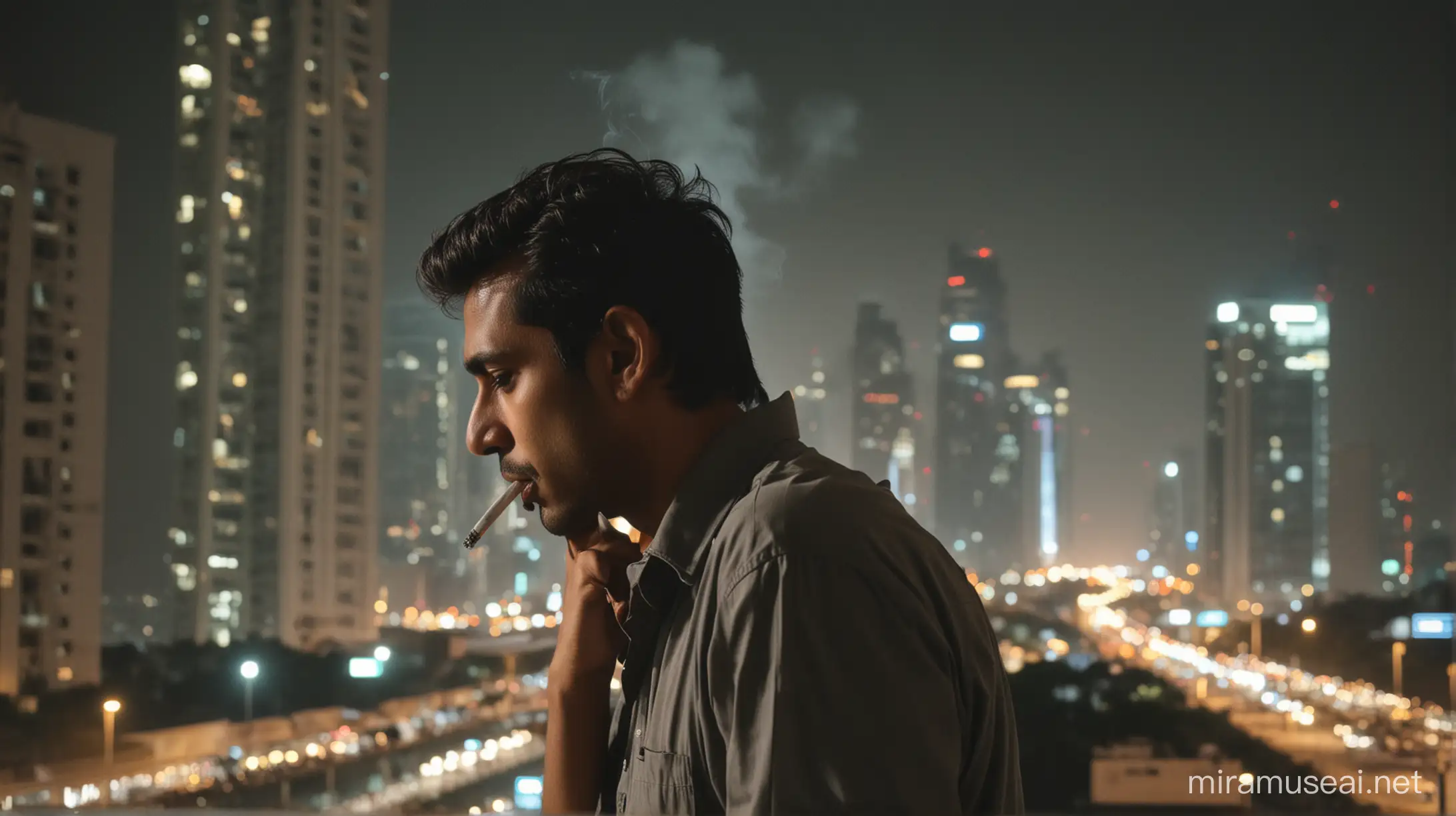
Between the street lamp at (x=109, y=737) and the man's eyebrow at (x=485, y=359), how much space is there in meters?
5.98

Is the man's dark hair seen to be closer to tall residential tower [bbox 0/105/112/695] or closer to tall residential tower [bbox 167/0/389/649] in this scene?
tall residential tower [bbox 167/0/389/649]

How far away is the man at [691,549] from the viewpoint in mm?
419

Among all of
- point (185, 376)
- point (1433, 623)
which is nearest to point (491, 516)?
point (1433, 623)

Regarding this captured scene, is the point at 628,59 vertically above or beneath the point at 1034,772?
above

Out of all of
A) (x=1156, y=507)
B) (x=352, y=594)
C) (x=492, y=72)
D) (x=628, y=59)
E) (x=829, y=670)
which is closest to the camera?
(x=829, y=670)

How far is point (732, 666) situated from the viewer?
450 millimetres

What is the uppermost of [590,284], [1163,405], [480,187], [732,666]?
[480,187]

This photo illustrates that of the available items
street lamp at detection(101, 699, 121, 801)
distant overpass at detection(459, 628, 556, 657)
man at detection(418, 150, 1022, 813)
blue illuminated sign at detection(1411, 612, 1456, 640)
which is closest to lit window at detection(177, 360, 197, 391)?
street lamp at detection(101, 699, 121, 801)

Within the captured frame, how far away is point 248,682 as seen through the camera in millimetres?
5762

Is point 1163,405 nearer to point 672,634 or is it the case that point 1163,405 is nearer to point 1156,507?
point 1156,507

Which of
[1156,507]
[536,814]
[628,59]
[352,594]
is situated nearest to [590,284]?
[536,814]

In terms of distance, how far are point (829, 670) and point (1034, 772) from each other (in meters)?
5.40

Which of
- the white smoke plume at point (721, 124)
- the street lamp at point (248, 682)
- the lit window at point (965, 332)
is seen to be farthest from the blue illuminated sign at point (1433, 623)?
the street lamp at point (248, 682)

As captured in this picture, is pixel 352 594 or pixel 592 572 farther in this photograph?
pixel 352 594
